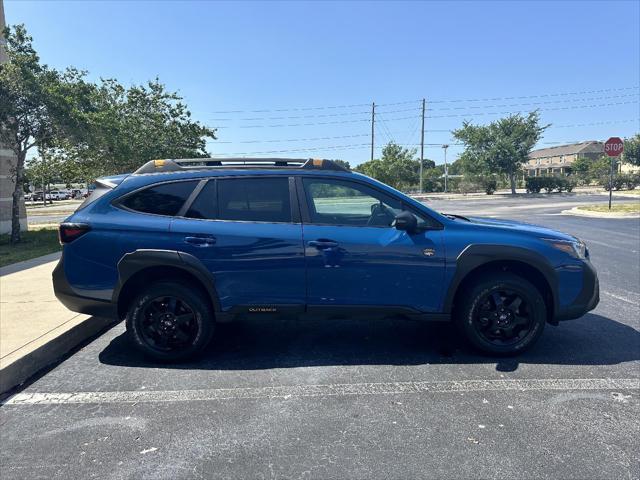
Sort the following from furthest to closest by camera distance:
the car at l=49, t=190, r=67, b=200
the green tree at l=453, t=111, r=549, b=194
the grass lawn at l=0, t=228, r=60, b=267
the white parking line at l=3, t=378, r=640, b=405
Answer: the car at l=49, t=190, r=67, b=200 < the green tree at l=453, t=111, r=549, b=194 < the grass lawn at l=0, t=228, r=60, b=267 < the white parking line at l=3, t=378, r=640, b=405

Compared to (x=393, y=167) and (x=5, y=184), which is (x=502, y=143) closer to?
(x=393, y=167)

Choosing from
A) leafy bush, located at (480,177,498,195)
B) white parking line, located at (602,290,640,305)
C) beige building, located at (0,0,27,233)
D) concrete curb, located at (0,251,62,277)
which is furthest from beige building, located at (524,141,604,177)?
concrete curb, located at (0,251,62,277)

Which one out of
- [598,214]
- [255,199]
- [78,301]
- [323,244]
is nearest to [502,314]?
[323,244]

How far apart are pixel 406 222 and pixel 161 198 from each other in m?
2.23

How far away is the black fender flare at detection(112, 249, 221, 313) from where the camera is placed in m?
4.00

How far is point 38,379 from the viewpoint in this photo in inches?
156

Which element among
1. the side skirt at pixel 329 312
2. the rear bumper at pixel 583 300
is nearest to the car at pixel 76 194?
the side skirt at pixel 329 312

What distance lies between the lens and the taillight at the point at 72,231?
13.5 feet

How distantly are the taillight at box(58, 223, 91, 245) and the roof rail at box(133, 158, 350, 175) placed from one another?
71 centimetres

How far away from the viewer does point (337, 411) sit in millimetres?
3301

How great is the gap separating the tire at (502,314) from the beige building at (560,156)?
305ft

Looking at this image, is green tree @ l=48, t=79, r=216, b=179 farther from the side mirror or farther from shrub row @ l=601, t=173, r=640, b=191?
shrub row @ l=601, t=173, r=640, b=191

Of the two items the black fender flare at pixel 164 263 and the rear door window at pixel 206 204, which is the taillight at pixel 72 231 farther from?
the rear door window at pixel 206 204

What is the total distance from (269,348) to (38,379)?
202 centimetres
